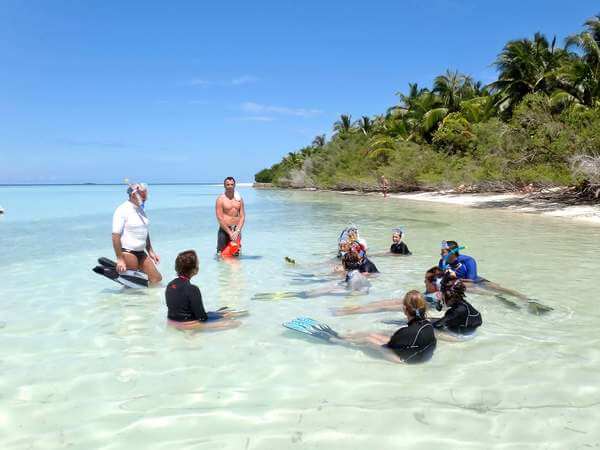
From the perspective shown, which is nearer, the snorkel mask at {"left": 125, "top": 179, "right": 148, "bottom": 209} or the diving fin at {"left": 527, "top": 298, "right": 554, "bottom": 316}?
the diving fin at {"left": 527, "top": 298, "right": 554, "bottom": 316}

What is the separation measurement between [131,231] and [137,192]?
0.58 m

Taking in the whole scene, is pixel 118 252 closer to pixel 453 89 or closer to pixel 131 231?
pixel 131 231

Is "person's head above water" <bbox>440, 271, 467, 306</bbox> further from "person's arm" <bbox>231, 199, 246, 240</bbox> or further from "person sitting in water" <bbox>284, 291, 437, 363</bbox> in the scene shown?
"person's arm" <bbox>231, 199, 246, 240</bbox>

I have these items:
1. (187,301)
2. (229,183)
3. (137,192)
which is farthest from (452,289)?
(229,183)

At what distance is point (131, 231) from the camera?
22.8ft

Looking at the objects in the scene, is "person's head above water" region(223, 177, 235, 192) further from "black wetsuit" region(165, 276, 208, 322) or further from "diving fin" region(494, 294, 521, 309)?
"diving fin" region(494, 294, 521, 309)

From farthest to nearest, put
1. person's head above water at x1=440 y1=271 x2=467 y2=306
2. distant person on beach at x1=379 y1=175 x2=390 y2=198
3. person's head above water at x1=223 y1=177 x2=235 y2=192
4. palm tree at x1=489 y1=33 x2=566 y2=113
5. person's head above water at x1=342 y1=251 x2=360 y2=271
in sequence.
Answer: distant person on beach at x1=379 y1=175 x2=390 y2=198 < palm tree at x1=489 y1=33 x2=566 y2=113 < person's head above water at x1=223 y1=177 x2=235 y2=192 < person's head above water at x1=342 y1=251 x2=360 y2=271 < person's head above water at x1=440 y1=271 x2=467 y2=306

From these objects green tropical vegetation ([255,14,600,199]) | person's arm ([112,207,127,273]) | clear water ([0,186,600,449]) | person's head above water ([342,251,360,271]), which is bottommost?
clear water ([0,186,600,449])

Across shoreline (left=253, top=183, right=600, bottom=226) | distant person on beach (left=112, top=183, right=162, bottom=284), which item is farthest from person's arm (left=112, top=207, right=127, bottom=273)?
shoreline (left=253, top=183, right=600, bottom=226)

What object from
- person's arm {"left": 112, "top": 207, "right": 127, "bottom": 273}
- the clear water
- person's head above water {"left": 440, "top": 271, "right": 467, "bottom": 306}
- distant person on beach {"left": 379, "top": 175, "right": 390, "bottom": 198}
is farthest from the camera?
distant person on beach {"left": 379, "top": 175, "right": 390, "bottom": 198}

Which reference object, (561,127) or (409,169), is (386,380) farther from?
(409,169)

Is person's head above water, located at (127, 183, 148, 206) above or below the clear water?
above

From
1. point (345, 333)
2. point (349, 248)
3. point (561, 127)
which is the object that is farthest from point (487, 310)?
point (561, 127)

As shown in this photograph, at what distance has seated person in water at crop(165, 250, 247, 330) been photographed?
5.46 metres
